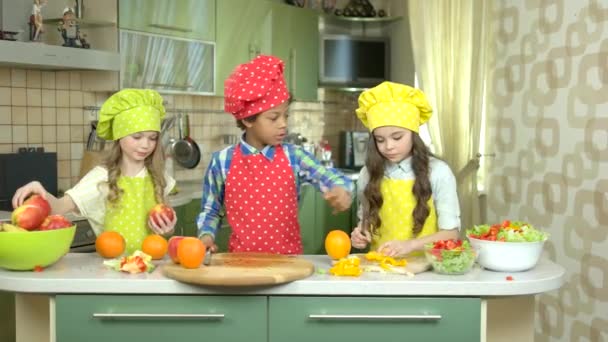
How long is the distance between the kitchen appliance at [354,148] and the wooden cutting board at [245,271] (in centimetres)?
328

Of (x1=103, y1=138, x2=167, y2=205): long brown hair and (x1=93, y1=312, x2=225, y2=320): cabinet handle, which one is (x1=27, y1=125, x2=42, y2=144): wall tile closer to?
(x1=103, y1=138, x2=167, y2=205): long brown hair

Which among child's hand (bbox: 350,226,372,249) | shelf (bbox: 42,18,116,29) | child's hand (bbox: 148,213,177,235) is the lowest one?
child's hand (bbox: 350,226,372,249)

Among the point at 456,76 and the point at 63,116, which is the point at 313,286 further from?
the point at 456,76

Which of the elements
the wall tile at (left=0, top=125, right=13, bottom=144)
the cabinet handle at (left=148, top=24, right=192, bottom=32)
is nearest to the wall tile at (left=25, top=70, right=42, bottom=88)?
the wall tile at (left=0, top=125, right=13, bottom=144)

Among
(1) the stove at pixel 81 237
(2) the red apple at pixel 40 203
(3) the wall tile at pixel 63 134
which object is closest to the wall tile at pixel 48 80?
(3) the wall tile at pixel 63 134

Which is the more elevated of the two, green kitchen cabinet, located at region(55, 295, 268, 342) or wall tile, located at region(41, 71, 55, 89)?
wall tile, located at region(41, 71, 55, 89)

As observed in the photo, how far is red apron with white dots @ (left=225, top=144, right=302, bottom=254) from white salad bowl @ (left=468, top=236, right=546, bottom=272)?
67 cm

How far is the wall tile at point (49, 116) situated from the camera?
3613mm

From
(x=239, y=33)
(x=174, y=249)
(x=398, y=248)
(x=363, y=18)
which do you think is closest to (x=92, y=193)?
(x=174, y=249)

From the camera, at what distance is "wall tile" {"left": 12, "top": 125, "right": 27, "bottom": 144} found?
349 cm

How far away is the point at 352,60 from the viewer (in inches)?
202

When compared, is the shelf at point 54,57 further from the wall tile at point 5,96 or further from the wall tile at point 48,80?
the wall tile at point 48,80

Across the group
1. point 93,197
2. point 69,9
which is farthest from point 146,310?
point 69,9

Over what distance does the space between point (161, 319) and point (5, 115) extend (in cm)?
207
